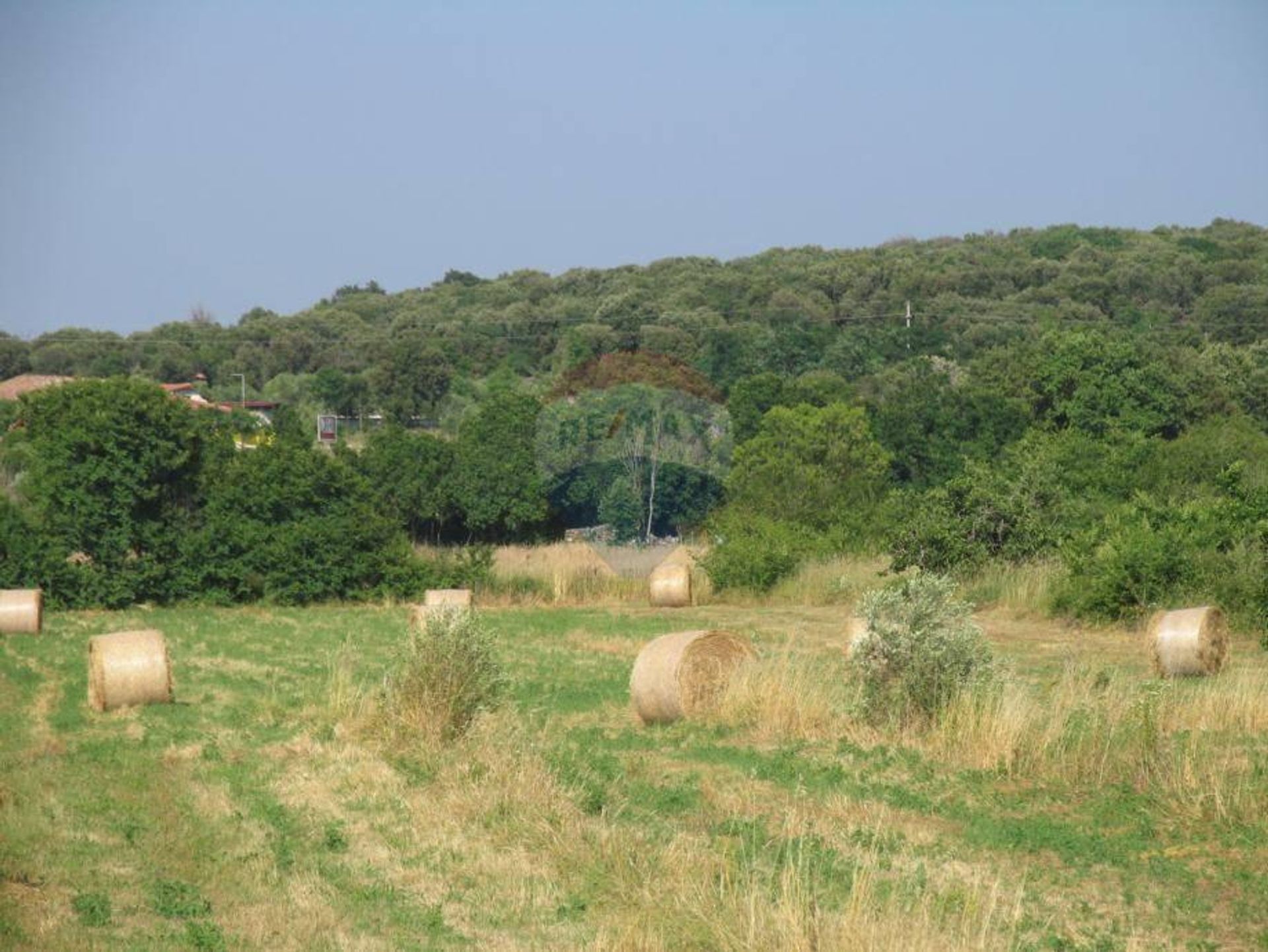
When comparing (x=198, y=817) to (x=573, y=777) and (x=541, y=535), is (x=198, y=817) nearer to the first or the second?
(x=573, y=777)

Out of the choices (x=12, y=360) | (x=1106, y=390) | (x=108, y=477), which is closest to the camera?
(x=108, y=477)

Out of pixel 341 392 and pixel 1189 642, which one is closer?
pixel 1189 642

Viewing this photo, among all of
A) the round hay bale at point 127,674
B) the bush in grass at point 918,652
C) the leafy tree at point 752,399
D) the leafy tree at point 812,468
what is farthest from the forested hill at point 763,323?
the bush in grass at point 918,652

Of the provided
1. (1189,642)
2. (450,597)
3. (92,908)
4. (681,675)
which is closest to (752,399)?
(450,597)

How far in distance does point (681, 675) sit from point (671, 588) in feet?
54.2

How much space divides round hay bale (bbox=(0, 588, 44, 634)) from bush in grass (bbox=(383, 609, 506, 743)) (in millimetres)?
13178

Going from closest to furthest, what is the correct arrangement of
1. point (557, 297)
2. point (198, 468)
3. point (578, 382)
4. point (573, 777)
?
1. point (573, 777)
2. point (198, 468)
3. point (578, 382)
4. point (557, 297)

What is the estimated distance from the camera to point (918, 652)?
13164 millimetres

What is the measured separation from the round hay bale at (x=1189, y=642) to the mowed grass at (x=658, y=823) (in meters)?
0.85

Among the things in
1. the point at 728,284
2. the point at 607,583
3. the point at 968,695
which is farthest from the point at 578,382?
the point at 968,695

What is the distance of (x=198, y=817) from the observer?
10.6 m

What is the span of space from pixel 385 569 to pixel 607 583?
4700 millimetres

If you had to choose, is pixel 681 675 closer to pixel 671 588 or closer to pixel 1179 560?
pixel 1179 560

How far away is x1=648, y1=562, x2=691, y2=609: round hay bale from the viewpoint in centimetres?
3102
